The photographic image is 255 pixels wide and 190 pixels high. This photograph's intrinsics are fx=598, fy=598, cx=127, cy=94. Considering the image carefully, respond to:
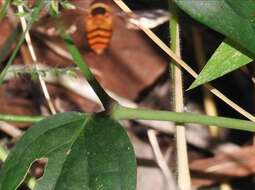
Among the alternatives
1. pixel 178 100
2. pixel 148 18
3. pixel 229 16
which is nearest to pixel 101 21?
pixel 148 18

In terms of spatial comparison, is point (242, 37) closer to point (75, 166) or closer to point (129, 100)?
point (75, 166)

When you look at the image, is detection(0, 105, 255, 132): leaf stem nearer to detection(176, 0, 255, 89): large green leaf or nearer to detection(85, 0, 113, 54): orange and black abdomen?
detection(176, 0, 255, 89): large green leaf

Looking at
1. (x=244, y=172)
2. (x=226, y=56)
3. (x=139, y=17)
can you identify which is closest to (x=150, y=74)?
(x=139, y=17)

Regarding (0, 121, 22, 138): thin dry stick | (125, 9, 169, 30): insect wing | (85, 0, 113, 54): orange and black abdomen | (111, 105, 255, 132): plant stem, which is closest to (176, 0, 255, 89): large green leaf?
(111, 105, 255, 132): plant stem

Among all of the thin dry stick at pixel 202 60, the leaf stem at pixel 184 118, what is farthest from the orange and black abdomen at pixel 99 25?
the leaf stem at pixel 184 118

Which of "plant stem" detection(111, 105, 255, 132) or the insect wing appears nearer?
"plant stem" detection(111, 105, 255, 132)

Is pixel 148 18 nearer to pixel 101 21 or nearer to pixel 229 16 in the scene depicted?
pixel 101 21
